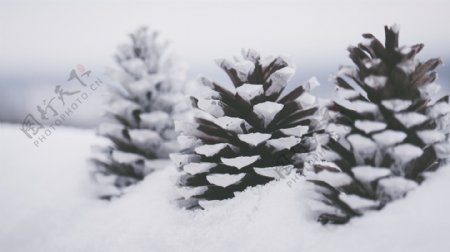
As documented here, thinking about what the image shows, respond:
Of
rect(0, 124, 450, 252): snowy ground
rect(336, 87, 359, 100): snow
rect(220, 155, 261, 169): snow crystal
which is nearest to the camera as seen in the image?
rect(0, 124, 450, 252): snowy ground

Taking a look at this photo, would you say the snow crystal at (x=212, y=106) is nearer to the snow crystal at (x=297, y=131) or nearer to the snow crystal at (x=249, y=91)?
the snow crystal at (x=249, y=91)

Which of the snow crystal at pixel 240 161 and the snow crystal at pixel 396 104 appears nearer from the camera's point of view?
the snow crystal at pixel 396 104

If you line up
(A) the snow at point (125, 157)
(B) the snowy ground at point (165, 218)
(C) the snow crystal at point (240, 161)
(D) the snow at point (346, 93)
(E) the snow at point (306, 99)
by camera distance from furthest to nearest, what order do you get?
1. (A) the snow at point (125, 157)
2. (E) the snow at point (306, 99)
3. (C) the snow crystal at point (240, 161)
4. (D) the snow at point (346, 93)
5. (B) the snowy ground at point (165, 218)

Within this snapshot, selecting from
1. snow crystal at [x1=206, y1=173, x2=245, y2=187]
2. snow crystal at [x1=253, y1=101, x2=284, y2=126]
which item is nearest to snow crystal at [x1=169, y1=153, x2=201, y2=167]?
snow crystal at [x1=206, y1=173, x2=245, y2=187]

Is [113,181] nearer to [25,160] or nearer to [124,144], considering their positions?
[124,144]

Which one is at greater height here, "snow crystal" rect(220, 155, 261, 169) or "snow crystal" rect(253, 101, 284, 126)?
"snow crystal" rect(253, 101, 284, 126)

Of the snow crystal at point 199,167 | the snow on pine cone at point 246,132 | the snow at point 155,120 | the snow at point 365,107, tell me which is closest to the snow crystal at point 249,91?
the snow on pine cone at point 246,132

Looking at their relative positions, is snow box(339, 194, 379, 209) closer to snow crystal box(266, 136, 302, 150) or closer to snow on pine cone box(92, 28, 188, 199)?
snow crystal box(266, 136, 302, 150)
